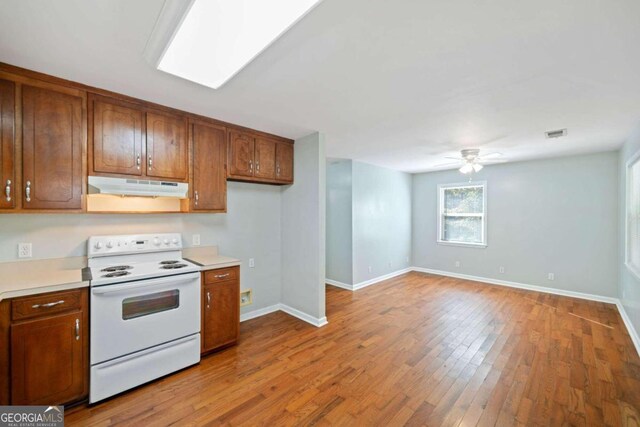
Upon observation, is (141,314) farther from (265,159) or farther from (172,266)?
(265,159)

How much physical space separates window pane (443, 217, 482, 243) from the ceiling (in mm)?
2855

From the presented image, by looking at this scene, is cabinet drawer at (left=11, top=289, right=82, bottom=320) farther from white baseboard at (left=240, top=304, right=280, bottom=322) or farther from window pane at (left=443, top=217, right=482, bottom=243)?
window pane at (left=443, top=217, right=482, bottom=243)

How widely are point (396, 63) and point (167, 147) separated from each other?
7.35 feet

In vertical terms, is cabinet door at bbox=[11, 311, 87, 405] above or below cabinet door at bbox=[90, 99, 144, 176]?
below

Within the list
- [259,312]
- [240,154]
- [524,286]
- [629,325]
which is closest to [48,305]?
[240,154]

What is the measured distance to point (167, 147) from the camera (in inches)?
104

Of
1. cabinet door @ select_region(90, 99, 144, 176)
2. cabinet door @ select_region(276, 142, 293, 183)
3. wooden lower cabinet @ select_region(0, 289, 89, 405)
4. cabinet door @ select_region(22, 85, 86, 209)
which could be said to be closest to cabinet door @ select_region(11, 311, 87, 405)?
wooden lower cabinet @ select_region(0, 289, 89, 405)

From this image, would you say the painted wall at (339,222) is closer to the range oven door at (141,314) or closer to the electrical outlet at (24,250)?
the range oven door at (141,314)

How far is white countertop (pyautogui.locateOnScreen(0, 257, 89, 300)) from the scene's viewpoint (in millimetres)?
1770

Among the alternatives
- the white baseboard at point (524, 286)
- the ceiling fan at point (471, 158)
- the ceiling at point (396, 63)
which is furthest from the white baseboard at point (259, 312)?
the white baseboard at point (524, 286)


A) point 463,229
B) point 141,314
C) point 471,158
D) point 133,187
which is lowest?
point 141,314

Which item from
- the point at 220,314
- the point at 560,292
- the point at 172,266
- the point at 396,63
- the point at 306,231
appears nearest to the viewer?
the point at 396,63

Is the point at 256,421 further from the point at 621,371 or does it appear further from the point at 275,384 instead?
the point at 621,371

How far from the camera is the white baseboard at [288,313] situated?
11.3 ft
